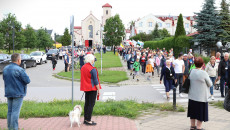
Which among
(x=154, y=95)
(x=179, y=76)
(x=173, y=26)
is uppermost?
(x=173, y=26)

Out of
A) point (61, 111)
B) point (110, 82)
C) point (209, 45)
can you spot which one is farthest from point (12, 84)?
point (209, 45)

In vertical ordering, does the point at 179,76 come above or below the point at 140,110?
above

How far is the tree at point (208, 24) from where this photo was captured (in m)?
26.5

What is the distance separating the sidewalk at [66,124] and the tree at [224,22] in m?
23.5

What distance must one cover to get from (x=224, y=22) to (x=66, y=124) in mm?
25422

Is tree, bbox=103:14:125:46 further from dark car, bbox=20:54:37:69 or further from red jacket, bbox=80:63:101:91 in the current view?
red jacket, bbox=80:63:101:91

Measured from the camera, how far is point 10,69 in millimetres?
5242

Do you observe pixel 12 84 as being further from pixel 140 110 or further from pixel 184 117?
pixel 184 117

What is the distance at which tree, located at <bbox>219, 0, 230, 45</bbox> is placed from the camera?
1050 inches

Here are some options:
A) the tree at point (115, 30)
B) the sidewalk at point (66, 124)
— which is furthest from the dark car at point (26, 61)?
the tree at point (115, 30)

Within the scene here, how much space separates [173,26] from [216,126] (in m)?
87.8

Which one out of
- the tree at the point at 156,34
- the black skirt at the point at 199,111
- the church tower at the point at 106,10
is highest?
the church tower at the point at 106,10

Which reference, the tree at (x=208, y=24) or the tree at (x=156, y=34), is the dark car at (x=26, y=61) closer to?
the tree at (x=208, y=24)

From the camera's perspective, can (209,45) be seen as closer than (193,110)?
No
